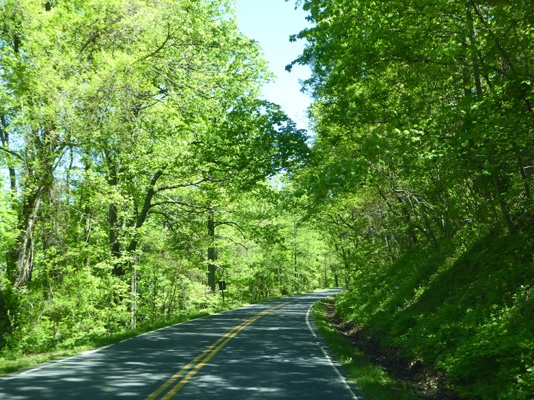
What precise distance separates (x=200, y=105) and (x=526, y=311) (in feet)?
43.3

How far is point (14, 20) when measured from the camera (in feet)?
44.3

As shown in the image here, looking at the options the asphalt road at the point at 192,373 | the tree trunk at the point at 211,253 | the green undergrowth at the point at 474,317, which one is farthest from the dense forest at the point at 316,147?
the tree trunk at the point at 211,253

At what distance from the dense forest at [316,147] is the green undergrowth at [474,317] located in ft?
0.16

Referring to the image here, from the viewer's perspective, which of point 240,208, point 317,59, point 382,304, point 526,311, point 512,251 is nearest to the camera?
point 526,311

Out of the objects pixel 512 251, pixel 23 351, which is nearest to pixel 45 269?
pixel 23 351

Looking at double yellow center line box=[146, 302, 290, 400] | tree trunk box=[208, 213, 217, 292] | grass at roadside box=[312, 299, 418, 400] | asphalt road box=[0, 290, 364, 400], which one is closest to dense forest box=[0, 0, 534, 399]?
grass at roadside box=[312, 299, 418, 400]

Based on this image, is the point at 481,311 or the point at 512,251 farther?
the point at 512,251

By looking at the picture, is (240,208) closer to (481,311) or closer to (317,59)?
(317,59)

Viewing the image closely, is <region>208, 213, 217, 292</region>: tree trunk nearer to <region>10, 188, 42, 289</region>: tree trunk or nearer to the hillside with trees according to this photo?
<region>10, 188, 42, 289</region>: tree trunk

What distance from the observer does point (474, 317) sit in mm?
8016

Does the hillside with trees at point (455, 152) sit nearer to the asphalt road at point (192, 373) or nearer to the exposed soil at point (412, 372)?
the exposed soil at point (412, 372)

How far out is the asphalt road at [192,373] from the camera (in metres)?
6.16

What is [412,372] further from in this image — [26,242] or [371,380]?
[26,242]

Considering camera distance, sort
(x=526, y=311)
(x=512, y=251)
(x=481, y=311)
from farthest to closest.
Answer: (x=512, y=251) → (x=481, y=311) → (x=526, y=311)
